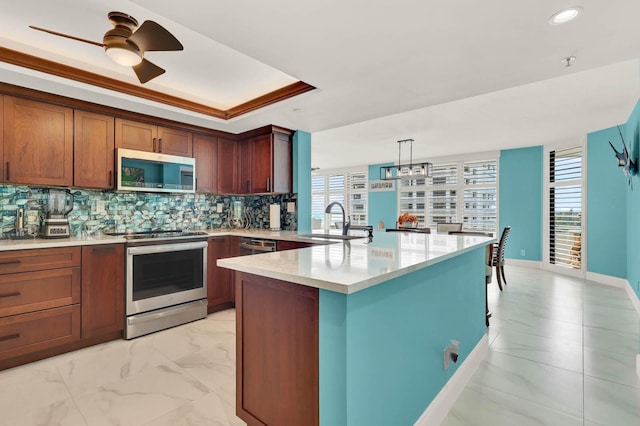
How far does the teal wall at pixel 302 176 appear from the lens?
426 centimetres

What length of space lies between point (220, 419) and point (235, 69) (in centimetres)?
269

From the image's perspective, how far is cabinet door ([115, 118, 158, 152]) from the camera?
10.8ft

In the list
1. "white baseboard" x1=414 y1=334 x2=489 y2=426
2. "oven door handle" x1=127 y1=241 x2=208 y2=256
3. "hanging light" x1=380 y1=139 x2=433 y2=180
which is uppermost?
"hanging light" x1=380 y1=139 x2=433 y2=180

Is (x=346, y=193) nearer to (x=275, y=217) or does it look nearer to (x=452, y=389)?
(x=275, y=217)

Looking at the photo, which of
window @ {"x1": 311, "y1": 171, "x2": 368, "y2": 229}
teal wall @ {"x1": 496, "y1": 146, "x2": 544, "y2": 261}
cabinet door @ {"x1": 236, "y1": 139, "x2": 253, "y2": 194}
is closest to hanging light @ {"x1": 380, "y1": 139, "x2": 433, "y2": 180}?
cabinet door @ {"x1": 236, "y1": 139, "x2": 253, "y2": 194}

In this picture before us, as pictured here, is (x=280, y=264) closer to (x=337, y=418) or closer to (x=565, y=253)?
(x=337, y=418)

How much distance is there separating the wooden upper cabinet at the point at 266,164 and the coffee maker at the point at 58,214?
1905 millimetres

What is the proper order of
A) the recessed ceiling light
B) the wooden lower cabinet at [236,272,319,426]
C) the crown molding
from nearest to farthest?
the wooden lower cabinet at [236,272,319,426] → the recessed ceiling light → the crown molding

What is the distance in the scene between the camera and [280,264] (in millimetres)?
1467

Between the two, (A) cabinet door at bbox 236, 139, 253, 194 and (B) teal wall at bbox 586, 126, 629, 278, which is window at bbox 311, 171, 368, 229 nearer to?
(A) cabinet door at bbox 236, 139, 253, 194

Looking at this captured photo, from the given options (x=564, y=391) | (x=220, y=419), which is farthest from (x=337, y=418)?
(x=564, y=391)

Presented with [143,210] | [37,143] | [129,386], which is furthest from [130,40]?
[143,210]

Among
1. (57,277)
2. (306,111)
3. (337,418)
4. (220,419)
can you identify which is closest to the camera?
(337,418)

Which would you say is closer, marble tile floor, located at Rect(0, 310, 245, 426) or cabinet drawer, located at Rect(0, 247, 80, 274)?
marble tile floor, located at Rect(0, 310, 245, 426)
